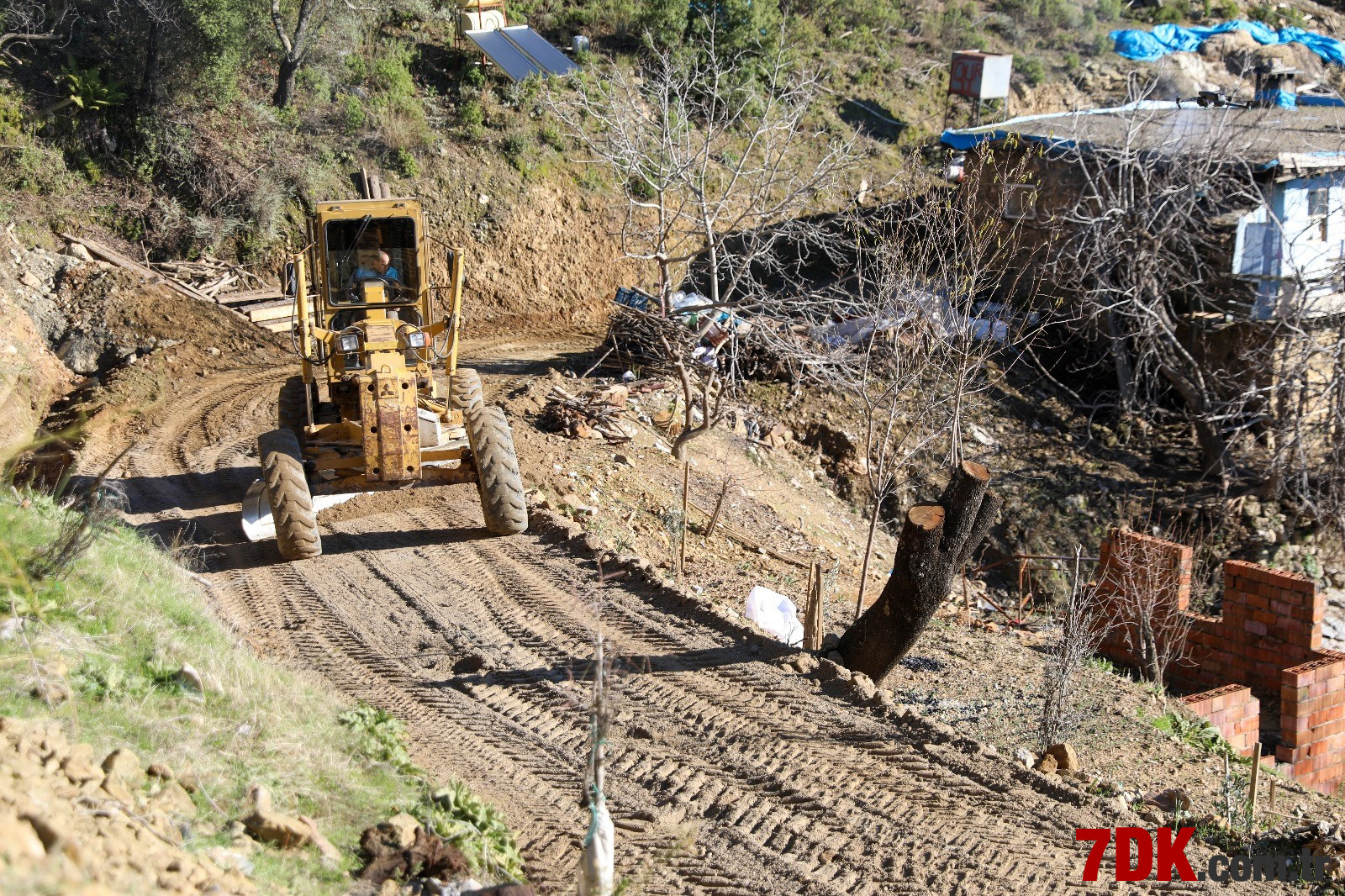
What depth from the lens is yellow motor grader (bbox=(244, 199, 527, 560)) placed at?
9.02 metres

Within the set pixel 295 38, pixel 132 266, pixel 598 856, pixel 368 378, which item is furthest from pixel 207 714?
pixel 295 38

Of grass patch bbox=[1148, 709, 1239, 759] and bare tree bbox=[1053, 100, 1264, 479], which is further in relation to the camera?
bare tree bbox=[1053, 100, 1264, 479]

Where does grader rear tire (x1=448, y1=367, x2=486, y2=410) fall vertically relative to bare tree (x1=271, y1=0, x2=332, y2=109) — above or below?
below

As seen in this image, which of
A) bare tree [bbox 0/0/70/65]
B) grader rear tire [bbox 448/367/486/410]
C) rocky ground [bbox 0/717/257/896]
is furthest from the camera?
bare tree [bbox 0/0/70/65]

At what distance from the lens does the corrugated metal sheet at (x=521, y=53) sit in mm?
21734

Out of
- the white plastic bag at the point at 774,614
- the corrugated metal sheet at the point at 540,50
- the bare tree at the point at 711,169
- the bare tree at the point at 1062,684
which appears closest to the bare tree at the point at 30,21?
the corrugated metal sheet at the point at 540,50

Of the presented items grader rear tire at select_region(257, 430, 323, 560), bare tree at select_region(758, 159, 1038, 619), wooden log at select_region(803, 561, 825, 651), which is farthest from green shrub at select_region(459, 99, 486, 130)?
wooden log at select_region(803, 561, 825, 651)

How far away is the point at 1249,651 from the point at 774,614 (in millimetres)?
4895

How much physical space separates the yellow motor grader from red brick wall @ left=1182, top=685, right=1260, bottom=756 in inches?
229

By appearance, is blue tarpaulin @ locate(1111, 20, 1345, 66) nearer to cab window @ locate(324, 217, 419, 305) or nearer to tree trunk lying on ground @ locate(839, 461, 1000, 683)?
cab window @ locate(324, 217, 419, 305)

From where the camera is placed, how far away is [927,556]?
759 cm

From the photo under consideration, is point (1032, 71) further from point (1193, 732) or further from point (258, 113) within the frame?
point (1193, 732)

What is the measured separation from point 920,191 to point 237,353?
14.1 m

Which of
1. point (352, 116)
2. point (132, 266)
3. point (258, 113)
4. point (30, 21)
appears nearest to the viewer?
point (132, 266)
